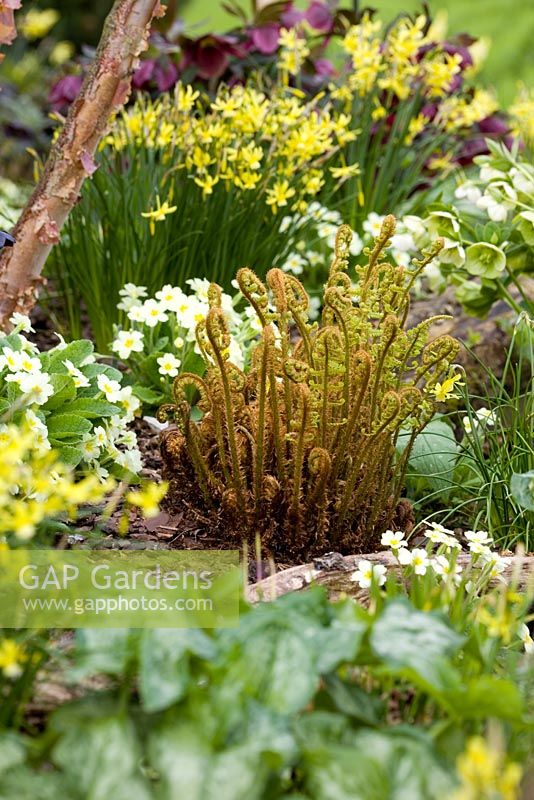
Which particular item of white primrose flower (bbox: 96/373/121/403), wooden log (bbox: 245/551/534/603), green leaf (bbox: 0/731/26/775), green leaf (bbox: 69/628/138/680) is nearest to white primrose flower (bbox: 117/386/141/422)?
white primrose flower (bbox: 96/373/121/403)

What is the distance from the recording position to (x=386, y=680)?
1.24 metres

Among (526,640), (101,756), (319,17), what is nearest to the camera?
(101,756)

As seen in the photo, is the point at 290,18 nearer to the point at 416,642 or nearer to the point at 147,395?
the point at 147,395

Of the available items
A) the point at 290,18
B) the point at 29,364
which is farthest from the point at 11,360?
the point at 290,18

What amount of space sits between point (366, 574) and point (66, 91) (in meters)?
2.57

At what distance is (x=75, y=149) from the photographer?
88.9 inches

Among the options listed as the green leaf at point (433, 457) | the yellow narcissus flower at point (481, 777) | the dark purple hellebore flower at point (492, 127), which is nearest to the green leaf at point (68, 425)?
the green leaf at point (433, 457)

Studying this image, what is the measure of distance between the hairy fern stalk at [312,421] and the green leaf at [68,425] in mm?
179

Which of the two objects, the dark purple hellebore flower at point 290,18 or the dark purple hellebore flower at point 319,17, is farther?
the dark purple hellebore flower at point 319,17

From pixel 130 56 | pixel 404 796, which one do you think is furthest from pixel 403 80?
pixel 404 796

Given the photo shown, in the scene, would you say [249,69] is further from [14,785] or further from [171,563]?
[14,785]

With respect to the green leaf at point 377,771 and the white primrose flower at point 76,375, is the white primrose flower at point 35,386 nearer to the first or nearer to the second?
the white primrose flower at point 76,375

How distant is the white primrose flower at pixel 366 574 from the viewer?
1.59 metres

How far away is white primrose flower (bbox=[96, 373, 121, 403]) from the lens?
2.02 metres
